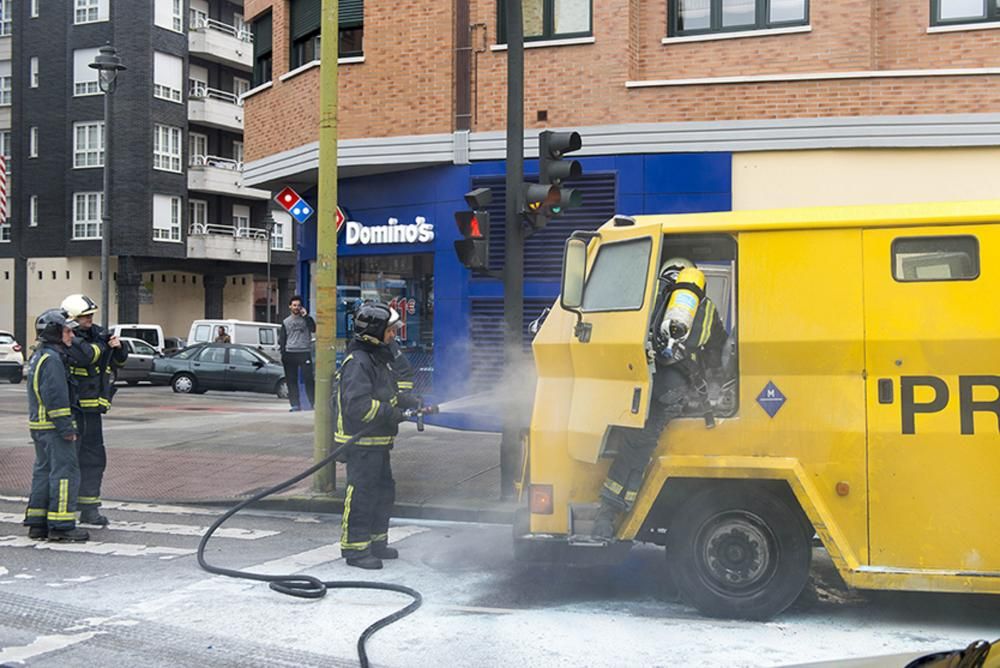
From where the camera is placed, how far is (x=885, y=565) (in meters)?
5.40

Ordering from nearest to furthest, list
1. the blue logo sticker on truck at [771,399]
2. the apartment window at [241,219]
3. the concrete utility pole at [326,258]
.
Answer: the blue logo sticker on truck at [771,399] < the concrete utility pole at [326,258] < the apartment window at [241,219]

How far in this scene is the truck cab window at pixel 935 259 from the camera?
5340 millimetres

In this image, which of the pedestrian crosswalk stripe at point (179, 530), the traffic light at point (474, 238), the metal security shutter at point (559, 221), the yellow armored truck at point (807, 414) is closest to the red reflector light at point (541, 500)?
the yellow armored truck at point (807, 414)

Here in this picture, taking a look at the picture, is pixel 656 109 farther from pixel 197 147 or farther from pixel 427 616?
pixel 197 147

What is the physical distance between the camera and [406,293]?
54.4ft

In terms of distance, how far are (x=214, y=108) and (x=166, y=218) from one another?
525 cm

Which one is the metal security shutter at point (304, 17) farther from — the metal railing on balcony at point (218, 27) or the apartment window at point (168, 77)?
the metal railing on balcony at point (218, 27)

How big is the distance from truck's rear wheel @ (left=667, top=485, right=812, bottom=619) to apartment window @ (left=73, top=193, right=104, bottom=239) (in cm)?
3872

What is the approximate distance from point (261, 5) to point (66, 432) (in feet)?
44.3

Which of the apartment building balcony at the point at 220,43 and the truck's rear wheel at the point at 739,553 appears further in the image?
the apartment building balcony at the point at 220,43

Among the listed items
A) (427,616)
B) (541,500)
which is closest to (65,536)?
(427,616)

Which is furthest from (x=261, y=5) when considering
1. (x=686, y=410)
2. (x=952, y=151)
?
(x=686, y=410)

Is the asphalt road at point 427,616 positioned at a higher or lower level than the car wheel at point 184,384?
lower

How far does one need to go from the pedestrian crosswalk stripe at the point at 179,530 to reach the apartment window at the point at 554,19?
30.0ft
